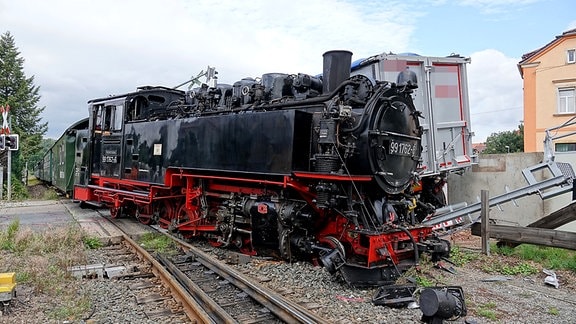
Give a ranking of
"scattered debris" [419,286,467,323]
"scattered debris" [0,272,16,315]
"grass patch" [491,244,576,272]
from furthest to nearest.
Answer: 1. "grass patch" [491,244,576,272]
2. "scattered debris" [0,272,16,315]
3. "scattered debris" [419,286,467,323]

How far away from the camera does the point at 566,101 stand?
22.6 m

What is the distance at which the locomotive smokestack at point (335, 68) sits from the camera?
6.59 meters

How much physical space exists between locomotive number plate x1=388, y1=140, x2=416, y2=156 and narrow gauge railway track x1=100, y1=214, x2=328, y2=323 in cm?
257

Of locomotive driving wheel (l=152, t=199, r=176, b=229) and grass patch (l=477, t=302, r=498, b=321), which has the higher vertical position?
locomotive driving wheel (l=152, t=199, r=176, b=229)

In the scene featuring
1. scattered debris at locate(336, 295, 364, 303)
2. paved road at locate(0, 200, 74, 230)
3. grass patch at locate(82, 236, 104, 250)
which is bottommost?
scattered debris at locate(336, 295, 364, 303)

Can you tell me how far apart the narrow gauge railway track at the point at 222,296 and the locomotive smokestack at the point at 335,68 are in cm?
311

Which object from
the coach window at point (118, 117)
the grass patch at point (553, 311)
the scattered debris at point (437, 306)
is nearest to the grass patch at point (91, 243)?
the coach window at point (118, 117)

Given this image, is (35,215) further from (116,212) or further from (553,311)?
(553,311)

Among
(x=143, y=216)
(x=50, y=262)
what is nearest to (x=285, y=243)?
(x=50, y=262)

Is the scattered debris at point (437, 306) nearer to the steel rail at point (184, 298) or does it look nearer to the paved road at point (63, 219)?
the steel rail at point (184, 298)

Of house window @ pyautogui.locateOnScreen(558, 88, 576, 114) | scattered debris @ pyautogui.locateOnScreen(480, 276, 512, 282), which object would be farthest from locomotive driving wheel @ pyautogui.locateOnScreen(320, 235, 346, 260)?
house window @ pyautogui.locateOnScreen(558, 88, 576, 114)

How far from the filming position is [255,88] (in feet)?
24.4

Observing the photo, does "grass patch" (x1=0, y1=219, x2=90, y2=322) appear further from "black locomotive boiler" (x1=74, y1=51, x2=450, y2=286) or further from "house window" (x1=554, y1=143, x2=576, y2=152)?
"house window" (x1=554, y1=143, x2=576, y2=152)

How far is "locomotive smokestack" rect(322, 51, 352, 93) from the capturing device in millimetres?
6590
